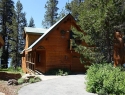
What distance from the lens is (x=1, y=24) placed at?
136ft

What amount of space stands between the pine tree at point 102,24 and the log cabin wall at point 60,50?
406 cm

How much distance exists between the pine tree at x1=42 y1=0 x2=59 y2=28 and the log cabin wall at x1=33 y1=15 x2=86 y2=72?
27.2 m

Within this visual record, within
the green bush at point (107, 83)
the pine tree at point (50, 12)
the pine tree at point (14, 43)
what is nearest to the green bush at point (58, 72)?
the green bush at point (107, 83)

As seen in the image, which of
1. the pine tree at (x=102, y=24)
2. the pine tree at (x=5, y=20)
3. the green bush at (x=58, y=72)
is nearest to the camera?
the pine tree at (x=102, y=24)

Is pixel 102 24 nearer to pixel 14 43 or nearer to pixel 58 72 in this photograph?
pixel 58 72

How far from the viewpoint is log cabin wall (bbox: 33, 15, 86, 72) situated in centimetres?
1919

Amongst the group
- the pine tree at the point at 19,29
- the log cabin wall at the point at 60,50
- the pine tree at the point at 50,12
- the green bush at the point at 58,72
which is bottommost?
the green bush at the point at 58,72

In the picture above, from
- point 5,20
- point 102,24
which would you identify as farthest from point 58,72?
point 5,20

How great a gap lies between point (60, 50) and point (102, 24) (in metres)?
7.19

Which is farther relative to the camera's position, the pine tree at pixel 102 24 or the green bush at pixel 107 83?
the pine tree at pixel 102 24

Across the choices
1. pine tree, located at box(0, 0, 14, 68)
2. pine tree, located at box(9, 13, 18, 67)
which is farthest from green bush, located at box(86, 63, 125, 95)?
pine tree, located at box(0, 0, 14, 68)

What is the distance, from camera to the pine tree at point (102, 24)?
531 inches

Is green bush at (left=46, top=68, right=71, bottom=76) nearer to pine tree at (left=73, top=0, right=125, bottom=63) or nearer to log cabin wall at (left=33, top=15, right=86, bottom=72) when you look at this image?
log cabin wall at (left=33, top=15, right=86, bottom=72)

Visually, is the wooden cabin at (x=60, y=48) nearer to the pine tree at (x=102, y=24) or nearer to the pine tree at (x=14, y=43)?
the pine tree at (x=102, y=24)
